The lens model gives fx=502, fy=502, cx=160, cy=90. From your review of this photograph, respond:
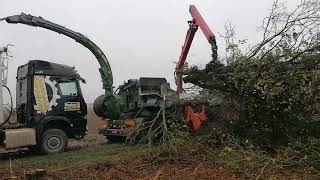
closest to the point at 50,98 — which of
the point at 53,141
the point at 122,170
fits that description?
the point at 53,141

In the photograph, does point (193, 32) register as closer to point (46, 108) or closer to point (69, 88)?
point (69, 88)

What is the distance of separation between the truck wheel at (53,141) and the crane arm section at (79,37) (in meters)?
3.47

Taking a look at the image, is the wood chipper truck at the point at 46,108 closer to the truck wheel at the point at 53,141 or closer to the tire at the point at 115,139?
the truck wheel at the point at 53,141

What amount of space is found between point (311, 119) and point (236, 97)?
1748 millimetres

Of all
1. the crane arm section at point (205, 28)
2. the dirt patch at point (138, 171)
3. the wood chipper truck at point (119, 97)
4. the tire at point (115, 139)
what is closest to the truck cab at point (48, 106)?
the wood chipper truck at point (119, 97)

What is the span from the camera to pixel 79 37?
16469 millimetres

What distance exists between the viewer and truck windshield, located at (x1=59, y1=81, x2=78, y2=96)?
14.2 meters

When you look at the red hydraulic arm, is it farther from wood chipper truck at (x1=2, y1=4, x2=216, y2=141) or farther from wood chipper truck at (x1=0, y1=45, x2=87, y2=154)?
wood chipper truck at (x1=0, y1=45, x2=87, y2=154)

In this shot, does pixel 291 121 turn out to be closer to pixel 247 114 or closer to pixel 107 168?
pixel 247 114

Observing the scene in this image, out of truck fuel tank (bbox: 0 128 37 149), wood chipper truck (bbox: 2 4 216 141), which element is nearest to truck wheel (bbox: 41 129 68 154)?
truck fuel tank (bbox: 0 128 37 149)

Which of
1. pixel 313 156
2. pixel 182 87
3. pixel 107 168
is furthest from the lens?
pixel 182 87

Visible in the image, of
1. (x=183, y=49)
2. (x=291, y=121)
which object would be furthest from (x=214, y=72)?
(x=183, y=49)

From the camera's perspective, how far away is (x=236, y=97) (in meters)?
11.2

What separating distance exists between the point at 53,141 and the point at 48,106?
0.98 m
